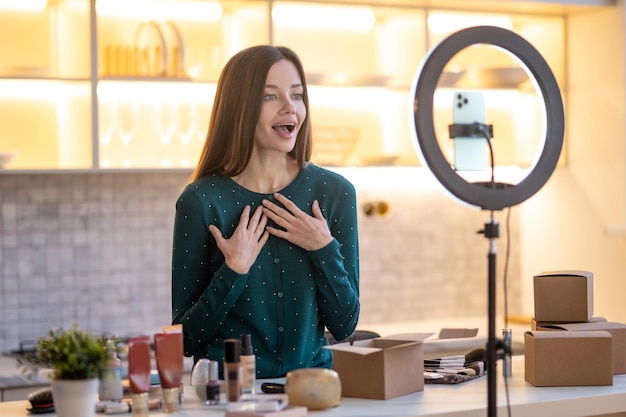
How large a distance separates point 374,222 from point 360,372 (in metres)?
2.57

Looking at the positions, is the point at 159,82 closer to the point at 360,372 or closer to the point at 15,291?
the point at 15,291

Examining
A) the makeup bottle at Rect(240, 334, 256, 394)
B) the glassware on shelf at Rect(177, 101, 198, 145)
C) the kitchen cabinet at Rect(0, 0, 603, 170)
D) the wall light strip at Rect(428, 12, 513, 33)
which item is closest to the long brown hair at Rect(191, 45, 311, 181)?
the makeup bottle at Rect(240, 334, 256, 394)

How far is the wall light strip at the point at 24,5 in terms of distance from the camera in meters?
3.94

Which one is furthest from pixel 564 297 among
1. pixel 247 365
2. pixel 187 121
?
pixel 187 121

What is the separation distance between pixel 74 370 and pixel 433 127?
828mm

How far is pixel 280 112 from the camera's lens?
7.89 ft

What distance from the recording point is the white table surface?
2.02m

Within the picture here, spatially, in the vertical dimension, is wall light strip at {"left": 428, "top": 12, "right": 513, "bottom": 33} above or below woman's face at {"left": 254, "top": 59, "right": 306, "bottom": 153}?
above

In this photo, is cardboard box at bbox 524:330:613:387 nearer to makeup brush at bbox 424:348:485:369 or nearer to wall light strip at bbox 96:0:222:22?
makeup brush at bbox 424:348:485:369

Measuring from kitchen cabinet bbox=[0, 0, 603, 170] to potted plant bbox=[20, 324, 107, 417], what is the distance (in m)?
1.98

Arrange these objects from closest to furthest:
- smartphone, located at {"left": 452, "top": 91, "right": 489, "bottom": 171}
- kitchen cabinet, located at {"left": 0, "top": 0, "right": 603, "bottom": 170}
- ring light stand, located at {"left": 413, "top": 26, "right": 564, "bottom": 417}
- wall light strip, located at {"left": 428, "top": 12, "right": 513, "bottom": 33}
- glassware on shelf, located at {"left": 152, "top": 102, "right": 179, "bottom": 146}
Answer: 1. ring light stand, located at {"left": 413, "top": 26, "right": 564, "bottom": 417}
2. smartphone, located at {"left": 452, "top": 91, "right": 489, "bottom": 171}
3. kitchen cabinet, located at {"left": 0, "top": 0, "right": 603, "bottom": 170}
4. glassware on shelf, located at {"left": 152, "top": 102, "right": 179, "bottom": 146}
5. wall light strip, located at {"left": 428, "top": 12, "right": 513, "bottom": 33}

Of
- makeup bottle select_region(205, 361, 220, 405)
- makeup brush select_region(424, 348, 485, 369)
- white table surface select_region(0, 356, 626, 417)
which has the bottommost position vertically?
white table surface select_region(0, 356, 626, 417)

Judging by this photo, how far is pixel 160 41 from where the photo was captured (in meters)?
4.00

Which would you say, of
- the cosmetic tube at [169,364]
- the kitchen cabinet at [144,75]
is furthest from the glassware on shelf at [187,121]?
the cosmetic tube at [169,364]
